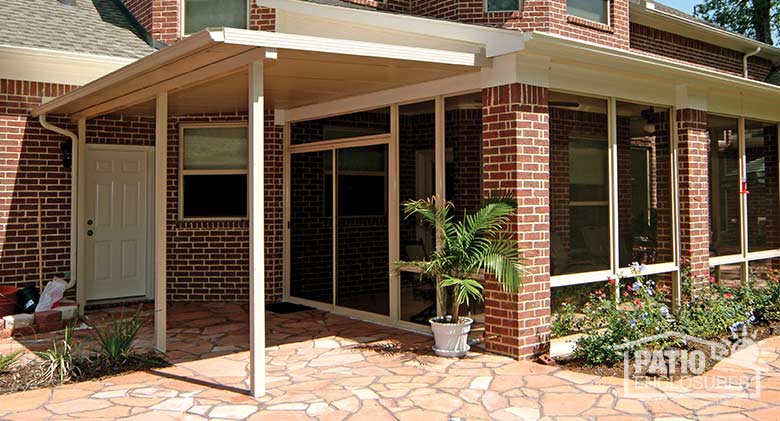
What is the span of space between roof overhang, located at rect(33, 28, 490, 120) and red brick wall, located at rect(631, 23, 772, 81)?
6.91 meters

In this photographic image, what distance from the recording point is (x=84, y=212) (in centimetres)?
827

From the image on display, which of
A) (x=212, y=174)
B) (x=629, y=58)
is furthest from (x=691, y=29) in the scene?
(x=212, y=174)

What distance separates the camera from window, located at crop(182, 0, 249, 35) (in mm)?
9359

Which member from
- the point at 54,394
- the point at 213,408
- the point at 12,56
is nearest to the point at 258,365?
the point at 213,408

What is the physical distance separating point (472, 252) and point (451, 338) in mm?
863

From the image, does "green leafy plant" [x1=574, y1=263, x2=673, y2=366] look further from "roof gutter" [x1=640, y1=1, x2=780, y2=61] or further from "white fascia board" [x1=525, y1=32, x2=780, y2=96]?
"roof gutter" [x1=640, y1=1, x2=780, y2=61]

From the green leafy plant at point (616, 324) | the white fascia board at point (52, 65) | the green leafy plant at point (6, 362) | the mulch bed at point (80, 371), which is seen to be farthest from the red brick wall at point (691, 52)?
the green leafy plant at point (6, 362)

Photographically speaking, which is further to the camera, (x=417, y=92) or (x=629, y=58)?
(x=417, y=92)

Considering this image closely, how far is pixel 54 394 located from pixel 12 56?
4738 mm

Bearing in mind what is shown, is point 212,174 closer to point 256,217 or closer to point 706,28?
point 256,217

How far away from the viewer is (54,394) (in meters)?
5.02

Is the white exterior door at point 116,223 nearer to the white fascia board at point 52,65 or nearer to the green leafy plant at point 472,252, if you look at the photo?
the white fascia board at point 52,65

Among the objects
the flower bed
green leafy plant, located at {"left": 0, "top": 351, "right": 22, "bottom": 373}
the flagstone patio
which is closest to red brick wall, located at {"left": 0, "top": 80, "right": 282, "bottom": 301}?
the flagstone patio

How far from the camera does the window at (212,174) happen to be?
9.29 metres
